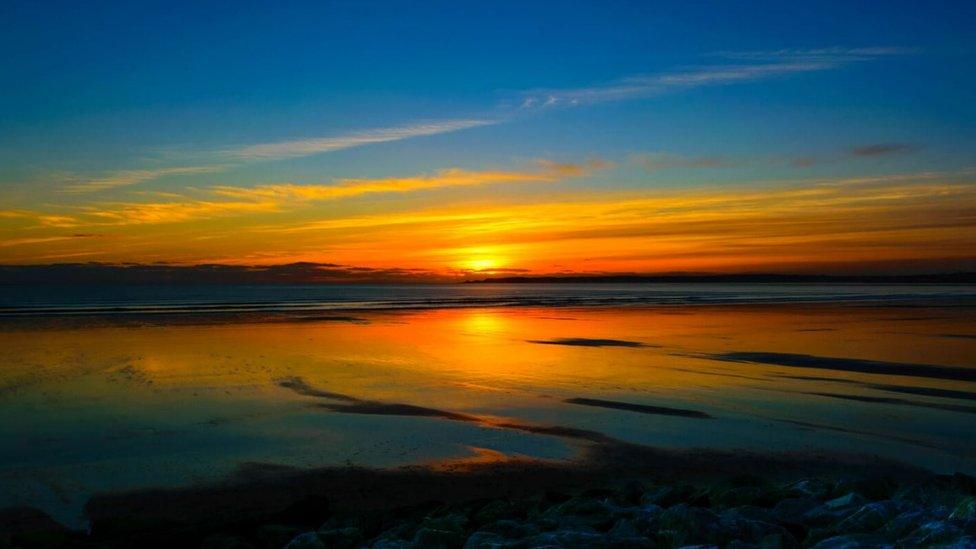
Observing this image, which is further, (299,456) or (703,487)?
(299,456)

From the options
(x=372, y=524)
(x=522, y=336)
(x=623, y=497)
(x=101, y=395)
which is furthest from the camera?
(x=522, y=336)

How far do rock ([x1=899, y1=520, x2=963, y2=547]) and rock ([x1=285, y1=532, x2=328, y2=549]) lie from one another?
13.9 ft

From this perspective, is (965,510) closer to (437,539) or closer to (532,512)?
(532,512)

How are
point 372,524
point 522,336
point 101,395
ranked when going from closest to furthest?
1. point 372,524
2. point 101,395
3. point 522,336

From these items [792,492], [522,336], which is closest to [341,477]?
[792,492]

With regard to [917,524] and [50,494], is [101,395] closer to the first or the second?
[50,494]

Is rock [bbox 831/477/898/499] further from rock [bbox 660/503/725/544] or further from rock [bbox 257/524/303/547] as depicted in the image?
rock [bbox 257/524/303/547]

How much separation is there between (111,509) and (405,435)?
160 inches

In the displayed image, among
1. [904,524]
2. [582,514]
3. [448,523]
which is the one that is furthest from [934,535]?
[448,523]

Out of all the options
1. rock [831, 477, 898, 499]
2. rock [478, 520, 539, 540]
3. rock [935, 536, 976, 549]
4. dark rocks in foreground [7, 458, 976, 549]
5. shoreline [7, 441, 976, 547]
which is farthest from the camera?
rock [831, 477, 898, 499]

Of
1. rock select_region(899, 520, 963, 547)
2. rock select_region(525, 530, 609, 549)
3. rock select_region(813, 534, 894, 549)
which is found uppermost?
rock select_region(899, 520, 963, 547)

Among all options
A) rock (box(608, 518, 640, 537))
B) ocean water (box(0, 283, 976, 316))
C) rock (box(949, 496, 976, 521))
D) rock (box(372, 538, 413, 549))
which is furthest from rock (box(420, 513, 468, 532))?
ocean water (box(0, 283, 976, 316))

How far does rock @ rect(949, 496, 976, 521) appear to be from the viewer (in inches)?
221

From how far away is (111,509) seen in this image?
7.54 metres
